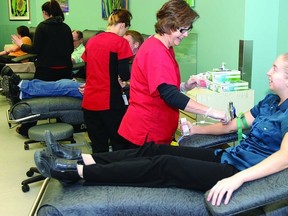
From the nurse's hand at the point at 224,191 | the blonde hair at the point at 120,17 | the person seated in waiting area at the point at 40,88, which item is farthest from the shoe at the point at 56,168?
the person seated in waiting area at the point at 40,88

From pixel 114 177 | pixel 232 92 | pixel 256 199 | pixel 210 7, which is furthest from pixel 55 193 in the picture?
pixel 210 7

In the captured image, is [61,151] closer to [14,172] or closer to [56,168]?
[56,168]

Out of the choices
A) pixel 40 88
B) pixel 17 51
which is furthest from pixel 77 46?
pixel 40 88

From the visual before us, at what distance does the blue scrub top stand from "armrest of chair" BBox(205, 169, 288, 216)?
0.98ft

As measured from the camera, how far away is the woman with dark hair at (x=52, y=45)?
363 cm

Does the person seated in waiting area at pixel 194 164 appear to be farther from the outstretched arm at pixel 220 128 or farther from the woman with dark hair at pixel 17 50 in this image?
the woman with dark hair at pixel 17 50

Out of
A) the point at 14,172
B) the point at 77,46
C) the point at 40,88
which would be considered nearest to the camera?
the point at 14,172

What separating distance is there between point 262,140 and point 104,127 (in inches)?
53.8

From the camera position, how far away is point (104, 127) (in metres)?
2.85

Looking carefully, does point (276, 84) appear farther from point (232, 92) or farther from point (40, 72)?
point (40, 72)

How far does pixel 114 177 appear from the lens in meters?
1.78

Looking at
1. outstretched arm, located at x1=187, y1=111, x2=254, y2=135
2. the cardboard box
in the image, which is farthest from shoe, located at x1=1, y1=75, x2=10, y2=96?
outstretched arm, located at x1=187, y1=111, x2=254, y2=135

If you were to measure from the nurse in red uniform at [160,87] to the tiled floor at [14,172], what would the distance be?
0.98m

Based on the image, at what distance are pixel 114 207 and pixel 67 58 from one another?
2.52 metres
